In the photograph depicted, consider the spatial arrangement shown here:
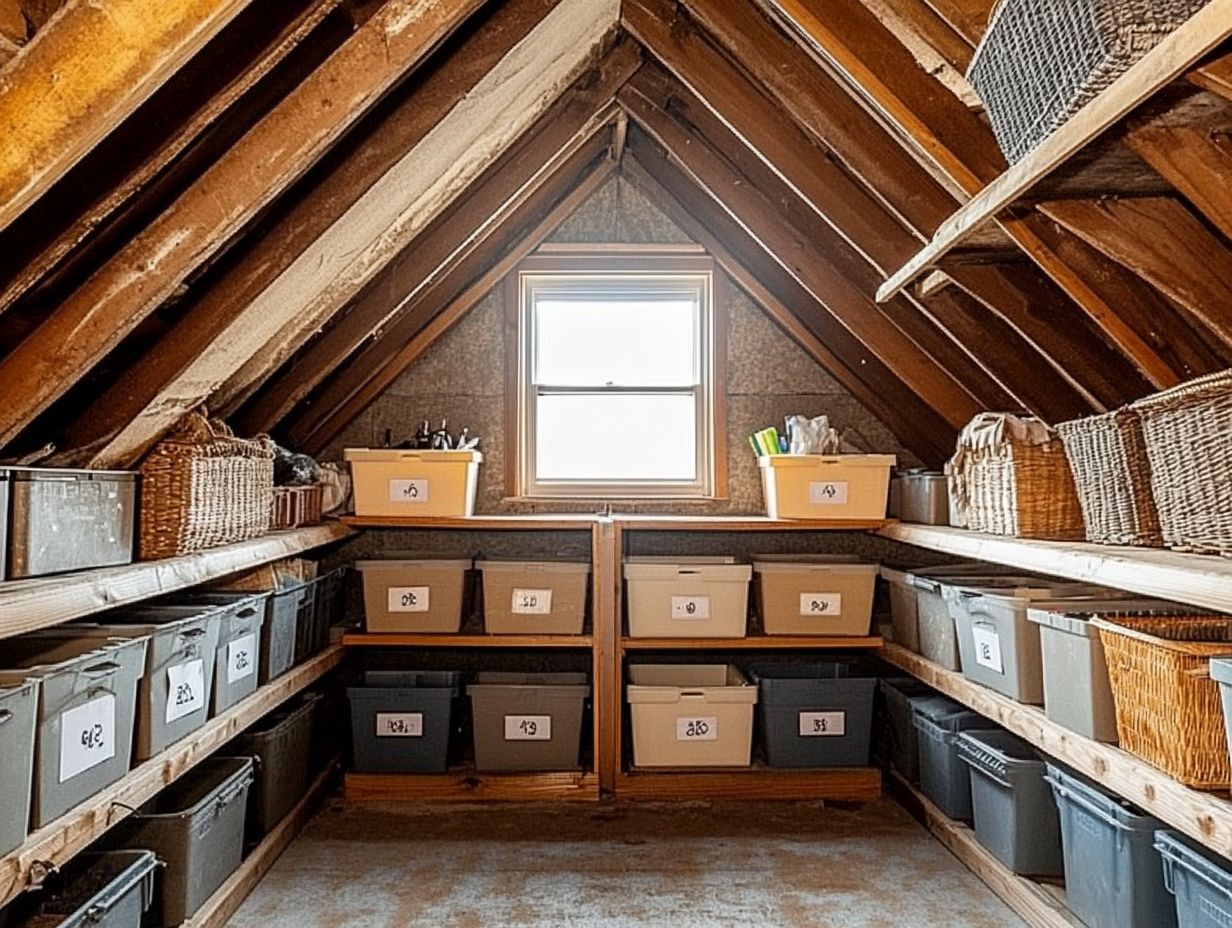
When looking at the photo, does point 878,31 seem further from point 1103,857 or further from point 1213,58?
point 1103,857

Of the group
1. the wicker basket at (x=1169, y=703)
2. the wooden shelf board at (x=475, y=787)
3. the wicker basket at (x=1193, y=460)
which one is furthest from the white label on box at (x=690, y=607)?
the wicker basket at (x=1193, y=460)

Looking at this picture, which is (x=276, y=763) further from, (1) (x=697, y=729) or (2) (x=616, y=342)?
(2) (x=616, y=342)

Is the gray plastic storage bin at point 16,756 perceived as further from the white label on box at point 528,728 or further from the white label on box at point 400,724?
the white label on box at point 528,728

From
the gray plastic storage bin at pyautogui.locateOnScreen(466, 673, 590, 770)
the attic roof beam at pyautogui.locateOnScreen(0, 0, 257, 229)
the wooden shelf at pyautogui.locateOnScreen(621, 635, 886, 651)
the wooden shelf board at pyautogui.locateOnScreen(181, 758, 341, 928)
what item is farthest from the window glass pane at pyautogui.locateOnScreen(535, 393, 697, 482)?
the attic roof beam at pyautogui.locateOnScreen(0, 0, 257, 229)

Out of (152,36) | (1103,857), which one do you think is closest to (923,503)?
(1103,857)

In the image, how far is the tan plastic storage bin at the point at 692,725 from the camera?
3.82 meters

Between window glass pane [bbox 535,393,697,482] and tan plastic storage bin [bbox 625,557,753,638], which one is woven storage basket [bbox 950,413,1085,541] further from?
window glass pane [bbox 535,393,697,482]

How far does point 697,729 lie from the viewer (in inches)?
151

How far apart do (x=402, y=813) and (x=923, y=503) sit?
2244mm

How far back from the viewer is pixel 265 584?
3.44 metres

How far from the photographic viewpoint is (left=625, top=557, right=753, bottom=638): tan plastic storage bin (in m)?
3.88

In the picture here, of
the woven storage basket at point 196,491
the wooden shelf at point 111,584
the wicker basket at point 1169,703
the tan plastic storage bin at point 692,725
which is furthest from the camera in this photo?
the tan plastic storage bin at point 692,725

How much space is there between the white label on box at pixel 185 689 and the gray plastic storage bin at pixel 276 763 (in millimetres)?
555

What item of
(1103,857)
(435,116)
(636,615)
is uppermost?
(435,116)
